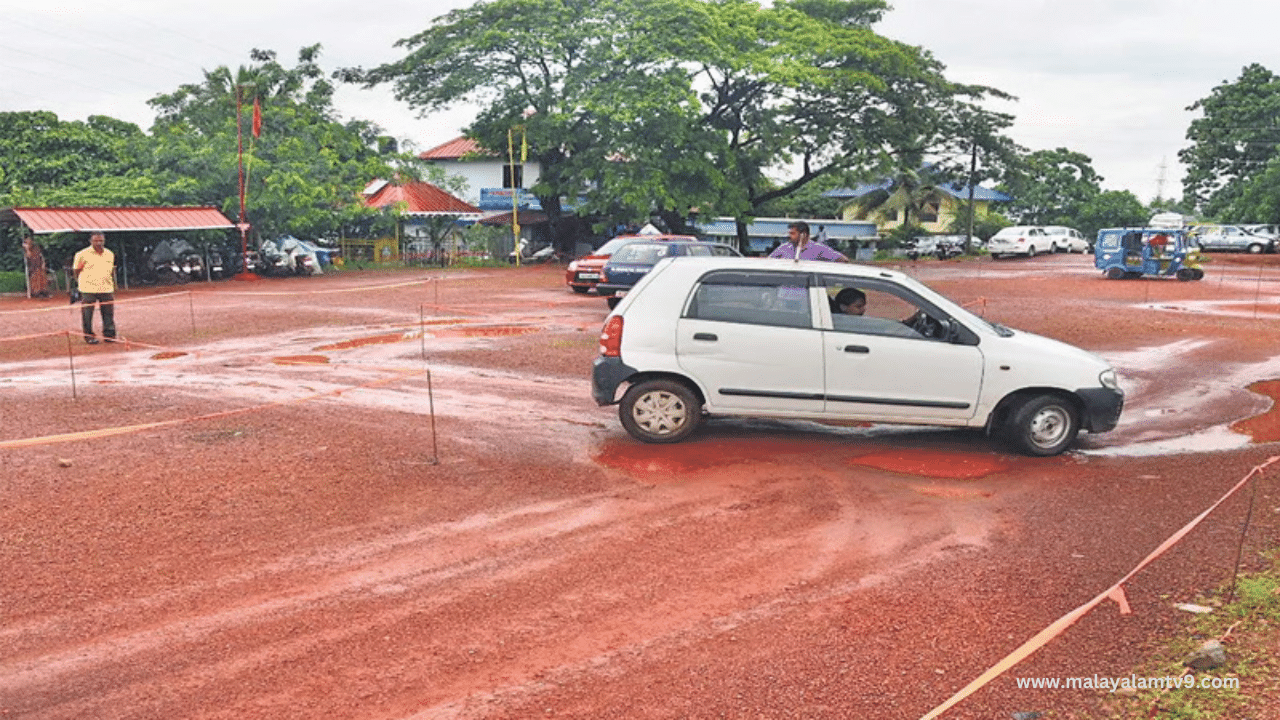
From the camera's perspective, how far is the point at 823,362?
804cm

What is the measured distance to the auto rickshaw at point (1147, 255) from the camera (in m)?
31.5

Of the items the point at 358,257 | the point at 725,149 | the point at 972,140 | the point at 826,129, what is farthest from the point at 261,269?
the point at 972,140

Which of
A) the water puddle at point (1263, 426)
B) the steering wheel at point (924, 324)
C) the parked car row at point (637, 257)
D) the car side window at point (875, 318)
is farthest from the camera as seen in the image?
the parked car row at point (637, 257)

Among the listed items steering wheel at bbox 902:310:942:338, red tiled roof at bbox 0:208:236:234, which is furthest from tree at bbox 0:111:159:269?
steering wheel at bbox 902:310:942:338

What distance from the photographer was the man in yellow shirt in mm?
14039

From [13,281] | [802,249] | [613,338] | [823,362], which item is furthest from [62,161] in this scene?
[823,362]

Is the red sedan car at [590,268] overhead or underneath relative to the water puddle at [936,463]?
overhead

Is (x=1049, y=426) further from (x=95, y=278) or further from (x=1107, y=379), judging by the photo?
(x=95, y=278)

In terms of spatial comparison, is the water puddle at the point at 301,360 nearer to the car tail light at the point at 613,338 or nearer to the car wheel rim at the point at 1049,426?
the car tail light at the point at 613,338

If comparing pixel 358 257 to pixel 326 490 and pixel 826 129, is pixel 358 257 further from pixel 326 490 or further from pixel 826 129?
pixel 326 490

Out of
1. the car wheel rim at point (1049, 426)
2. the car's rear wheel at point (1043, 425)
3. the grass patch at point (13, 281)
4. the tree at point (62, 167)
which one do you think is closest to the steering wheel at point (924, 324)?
the car's rear wheel at point (1043, 425)

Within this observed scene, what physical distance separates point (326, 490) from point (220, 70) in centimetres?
4017

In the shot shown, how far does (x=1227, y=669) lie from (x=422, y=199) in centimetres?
4408

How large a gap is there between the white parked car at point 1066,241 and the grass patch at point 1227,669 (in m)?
50.4
